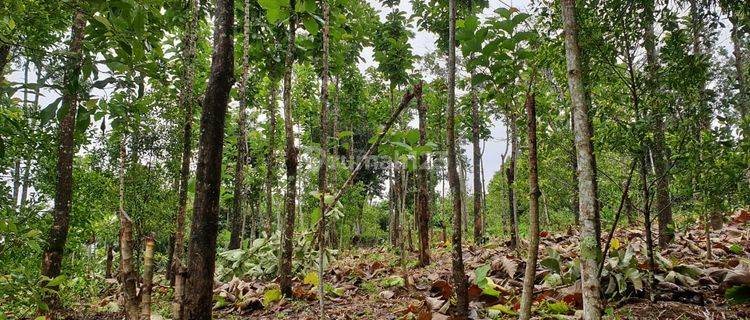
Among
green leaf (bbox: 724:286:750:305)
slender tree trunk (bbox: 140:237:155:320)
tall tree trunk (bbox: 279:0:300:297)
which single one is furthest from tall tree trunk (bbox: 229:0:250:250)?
green leaf (bbox: 724:286:750:305)

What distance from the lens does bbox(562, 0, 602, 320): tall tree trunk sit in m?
3.46

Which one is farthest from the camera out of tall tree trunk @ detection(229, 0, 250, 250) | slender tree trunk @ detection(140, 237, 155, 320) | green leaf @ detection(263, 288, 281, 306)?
green leaf @ detection(263, 288, 281, 306)

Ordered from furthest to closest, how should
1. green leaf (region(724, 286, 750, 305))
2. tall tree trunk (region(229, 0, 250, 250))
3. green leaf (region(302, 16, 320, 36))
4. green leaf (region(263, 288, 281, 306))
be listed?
1. green leaf (region(263, 288, 281, 306))
2. tall tree trunk (region(229, 0, 250, 250))
3. green leaf (region(302, 16, 320, 36))
4. green leaf (region(724, 286, 750, 305))

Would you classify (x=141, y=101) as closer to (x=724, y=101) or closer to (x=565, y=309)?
(x=565, y=309)

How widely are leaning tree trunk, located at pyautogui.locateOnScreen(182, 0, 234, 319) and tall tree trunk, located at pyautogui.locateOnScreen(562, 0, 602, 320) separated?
2764 mm

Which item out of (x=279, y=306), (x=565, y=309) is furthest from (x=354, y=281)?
(x=565, y=309)

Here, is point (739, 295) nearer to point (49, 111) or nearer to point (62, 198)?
point (49, 111)

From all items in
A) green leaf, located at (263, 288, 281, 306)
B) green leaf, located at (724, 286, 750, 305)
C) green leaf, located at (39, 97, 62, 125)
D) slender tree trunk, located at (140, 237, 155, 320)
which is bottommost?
green leaf, located at (263, 288, 281, 306)

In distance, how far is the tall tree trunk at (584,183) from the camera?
3.46m

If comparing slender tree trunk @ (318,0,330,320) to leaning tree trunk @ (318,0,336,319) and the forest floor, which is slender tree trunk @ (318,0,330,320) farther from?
the forest floor

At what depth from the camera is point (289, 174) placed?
23.2 ft

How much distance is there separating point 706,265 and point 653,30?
358 centimetres

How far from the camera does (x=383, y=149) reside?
285 centimetres

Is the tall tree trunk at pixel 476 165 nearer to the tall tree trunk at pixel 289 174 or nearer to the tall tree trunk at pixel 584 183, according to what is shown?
the tall tree trunk at pixel 289 174
